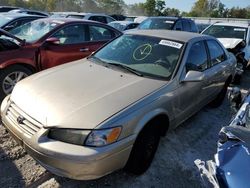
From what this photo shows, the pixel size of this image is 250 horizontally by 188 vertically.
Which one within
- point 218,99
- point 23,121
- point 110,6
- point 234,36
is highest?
point 110,6

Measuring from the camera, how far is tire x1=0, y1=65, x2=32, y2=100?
4.80 metres

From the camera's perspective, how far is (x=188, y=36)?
4.32 meters

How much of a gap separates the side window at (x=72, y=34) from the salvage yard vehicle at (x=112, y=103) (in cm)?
172

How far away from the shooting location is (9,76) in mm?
4918

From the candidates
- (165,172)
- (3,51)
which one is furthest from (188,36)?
(3,51)

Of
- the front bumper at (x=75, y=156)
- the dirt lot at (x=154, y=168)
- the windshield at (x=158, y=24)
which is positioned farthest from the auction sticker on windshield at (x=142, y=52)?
the windshield at (x=158, y=24)

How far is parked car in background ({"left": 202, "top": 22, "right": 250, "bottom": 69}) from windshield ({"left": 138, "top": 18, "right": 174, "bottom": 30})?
5.11 feet

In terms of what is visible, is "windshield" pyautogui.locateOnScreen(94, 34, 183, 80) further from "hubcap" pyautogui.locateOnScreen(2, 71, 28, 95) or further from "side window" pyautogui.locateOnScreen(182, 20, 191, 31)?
"side window" pyautogui.locateOnScreen(182, 20, 191, 31)

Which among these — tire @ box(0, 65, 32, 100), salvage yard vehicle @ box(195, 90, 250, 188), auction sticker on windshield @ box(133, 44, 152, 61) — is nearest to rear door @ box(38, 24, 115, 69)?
tire @ box(0, 65, 32, 100)

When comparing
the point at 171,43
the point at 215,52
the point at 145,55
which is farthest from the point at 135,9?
the point at 145,55

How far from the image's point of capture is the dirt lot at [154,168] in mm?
3078

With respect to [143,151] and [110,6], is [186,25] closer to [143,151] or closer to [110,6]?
[143,151]

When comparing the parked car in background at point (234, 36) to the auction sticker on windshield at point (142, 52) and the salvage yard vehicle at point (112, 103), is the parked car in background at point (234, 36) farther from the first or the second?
the auction sticker on windshield at point (142, 52)

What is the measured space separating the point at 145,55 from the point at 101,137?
5.45 ft
